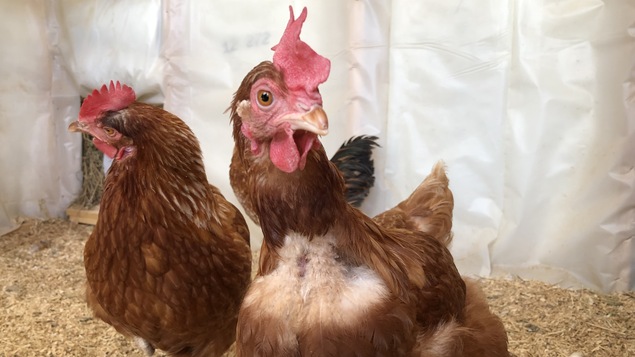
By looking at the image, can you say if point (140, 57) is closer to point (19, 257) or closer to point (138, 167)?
point (19, 257)

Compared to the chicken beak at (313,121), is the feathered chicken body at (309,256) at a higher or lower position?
lower

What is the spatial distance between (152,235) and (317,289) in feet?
2.67


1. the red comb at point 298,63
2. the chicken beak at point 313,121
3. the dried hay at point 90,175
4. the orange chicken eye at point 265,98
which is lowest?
the dried hay at point 90,175

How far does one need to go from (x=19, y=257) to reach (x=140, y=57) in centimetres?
175

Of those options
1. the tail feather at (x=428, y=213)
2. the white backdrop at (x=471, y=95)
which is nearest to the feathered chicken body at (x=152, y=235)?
the tail feather at (x=428, y=213)

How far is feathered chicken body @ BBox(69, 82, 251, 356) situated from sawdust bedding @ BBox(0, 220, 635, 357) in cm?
91

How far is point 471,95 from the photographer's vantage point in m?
3.11

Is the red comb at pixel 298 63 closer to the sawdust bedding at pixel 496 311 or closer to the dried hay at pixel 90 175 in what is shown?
the sawdust bedding at pixel 496 311

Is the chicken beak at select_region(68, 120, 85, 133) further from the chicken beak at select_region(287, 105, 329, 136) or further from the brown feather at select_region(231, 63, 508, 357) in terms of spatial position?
the chicken beak at select_region(287, 105, 329, 136)

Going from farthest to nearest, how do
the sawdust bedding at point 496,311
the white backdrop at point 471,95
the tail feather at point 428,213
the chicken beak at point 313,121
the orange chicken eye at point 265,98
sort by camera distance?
the white backdrop at point 471,95 < the sawdust bedding at point 496,311 < the tail feather at point 428,213 < the orange chicken eye at point 265,98 < the chicken beak at point 313,121

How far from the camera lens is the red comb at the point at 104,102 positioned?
1837 millimetres

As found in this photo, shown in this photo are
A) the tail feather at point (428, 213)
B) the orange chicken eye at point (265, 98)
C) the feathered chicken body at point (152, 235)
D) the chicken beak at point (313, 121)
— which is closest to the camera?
the chicken beak at point (313, 121)

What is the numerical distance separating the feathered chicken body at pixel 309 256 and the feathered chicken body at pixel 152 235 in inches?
22.5

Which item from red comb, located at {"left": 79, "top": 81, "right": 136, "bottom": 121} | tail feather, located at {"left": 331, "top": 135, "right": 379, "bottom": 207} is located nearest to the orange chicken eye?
red comb, located at {"left": 79, "top": 81, "right": 136, "bottom": 121}
